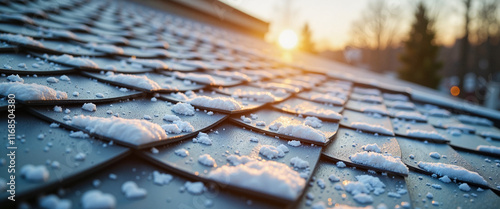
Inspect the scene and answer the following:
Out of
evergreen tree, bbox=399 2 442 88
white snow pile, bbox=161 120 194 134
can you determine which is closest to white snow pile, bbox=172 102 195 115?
white snow pile, bbox=161 120 194 134

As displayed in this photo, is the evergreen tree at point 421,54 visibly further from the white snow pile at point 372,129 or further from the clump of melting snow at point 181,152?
the clump of melting snow at point 181,152

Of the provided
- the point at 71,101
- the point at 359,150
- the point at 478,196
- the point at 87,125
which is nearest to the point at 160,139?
the point at 87,125

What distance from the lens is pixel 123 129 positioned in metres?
1.01

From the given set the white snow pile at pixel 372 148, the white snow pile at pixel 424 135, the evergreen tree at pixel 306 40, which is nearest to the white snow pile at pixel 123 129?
the white snow pile at pixel 372 148

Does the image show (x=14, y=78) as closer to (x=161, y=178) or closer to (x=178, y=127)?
(x=178, y=127)

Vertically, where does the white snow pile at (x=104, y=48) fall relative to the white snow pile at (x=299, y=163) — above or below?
above

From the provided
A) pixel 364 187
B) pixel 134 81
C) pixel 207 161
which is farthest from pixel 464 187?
pixel 134 81

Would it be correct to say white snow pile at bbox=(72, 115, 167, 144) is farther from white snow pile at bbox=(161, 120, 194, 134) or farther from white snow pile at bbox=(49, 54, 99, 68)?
white snow pile at bbox=(49, 54, 99, 68)

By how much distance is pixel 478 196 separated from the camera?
4.10ft

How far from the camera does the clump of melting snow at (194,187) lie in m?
0.90

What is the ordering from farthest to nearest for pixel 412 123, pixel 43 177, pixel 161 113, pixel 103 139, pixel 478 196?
pixel 412 123, pixel 161 113, pixel 478 196, pixel 103 139, pixel 43 177

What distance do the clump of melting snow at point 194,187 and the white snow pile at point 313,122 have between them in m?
0.96

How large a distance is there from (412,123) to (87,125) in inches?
94.5

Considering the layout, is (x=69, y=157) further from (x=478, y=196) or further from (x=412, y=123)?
(x=412, y=123)
